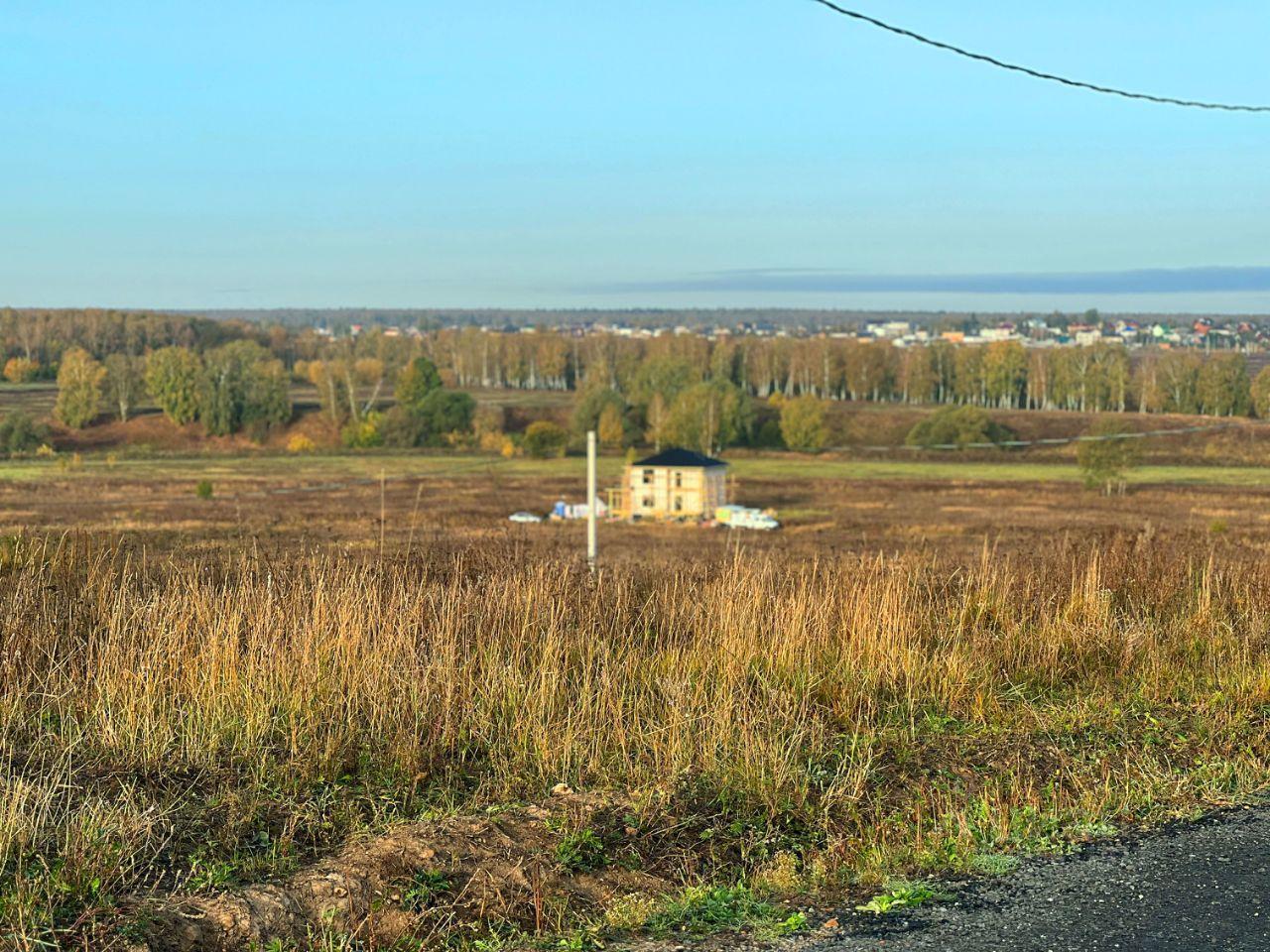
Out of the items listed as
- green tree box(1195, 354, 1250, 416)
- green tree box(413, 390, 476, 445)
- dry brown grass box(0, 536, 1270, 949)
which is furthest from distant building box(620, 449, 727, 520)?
green tree box(413, 390, 476, 445)

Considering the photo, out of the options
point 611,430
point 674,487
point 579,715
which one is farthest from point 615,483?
point 579,715

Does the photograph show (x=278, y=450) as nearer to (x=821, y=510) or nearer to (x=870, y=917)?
(x=821, y=510)

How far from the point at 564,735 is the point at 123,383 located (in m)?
88.9

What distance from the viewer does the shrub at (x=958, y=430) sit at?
10125 centimetres

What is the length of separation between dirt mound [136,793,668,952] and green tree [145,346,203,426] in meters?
89.3

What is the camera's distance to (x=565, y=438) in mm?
98812

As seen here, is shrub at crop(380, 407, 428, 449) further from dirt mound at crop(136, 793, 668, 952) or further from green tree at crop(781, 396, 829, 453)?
dirt mound at crop(136, 793, 668, 952)

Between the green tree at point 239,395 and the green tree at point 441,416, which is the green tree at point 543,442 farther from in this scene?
the green tree at point 239,395

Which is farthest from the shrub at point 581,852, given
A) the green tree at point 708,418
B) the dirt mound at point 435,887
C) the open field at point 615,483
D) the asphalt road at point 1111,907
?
the green tree at point 708,418

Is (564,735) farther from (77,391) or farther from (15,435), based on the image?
(77,391)

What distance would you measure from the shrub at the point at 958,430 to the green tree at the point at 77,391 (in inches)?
2302

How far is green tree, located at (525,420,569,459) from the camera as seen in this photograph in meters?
93.9

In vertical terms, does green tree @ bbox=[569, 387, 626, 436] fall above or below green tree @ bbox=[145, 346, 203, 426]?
below

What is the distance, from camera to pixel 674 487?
181 ft
